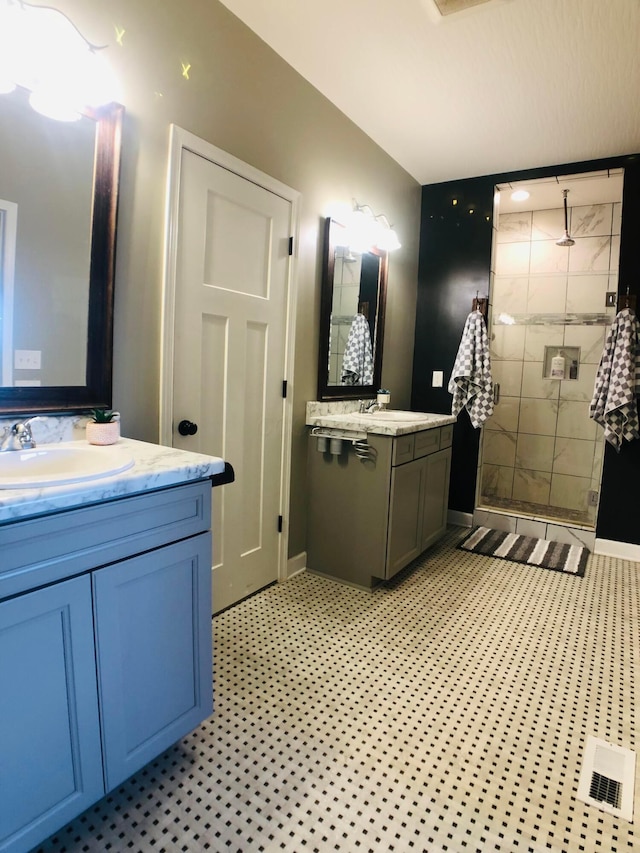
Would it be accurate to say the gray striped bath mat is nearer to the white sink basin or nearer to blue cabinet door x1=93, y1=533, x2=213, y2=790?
blue cabinet door x1=93, y1=533, x2=213, y2=790

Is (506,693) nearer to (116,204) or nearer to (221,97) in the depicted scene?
(116,204)

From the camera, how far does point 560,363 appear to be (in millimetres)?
4273

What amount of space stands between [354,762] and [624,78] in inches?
127

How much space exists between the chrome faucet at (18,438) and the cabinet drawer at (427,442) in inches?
77.5

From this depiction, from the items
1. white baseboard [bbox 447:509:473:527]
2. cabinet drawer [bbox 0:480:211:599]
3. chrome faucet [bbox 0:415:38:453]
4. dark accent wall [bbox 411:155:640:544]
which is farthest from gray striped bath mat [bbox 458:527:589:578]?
chrome faucet [bbox 0:415:38:453]

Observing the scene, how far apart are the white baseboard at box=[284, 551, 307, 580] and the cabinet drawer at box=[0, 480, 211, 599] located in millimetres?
1458

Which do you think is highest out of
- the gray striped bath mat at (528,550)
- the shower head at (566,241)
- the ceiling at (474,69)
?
the ceiling at (474,69)

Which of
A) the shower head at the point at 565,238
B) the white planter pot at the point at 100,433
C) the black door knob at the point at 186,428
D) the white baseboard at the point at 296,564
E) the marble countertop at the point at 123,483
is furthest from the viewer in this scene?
the shower head at the point at 565,238

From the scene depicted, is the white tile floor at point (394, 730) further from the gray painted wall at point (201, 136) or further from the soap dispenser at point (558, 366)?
the soap dispenser at point (558, 366)

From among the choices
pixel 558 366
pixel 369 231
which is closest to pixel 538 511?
pixel 558 366

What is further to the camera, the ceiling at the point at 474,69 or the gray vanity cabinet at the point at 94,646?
the ceiling at the point at 474,69

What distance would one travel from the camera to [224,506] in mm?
2336

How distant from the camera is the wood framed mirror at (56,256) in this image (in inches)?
56.9

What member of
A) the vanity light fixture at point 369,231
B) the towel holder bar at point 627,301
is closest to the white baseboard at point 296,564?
the vanity light fixture at point 369,231
